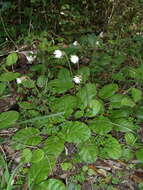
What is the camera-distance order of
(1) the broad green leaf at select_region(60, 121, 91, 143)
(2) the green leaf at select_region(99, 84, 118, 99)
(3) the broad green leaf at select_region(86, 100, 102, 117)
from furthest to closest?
(2) the green leaf at select_region(99, 84, 118, 99)
(3) the broad green leaf at select_region(86, 100, 102, 117)
(1) the broad green leaf at select_region(60, 121, 91, 143)

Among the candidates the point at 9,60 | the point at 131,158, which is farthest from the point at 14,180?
the point at 9,60

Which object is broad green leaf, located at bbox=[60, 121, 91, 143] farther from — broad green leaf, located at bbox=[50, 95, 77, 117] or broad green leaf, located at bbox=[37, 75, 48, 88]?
broad green leaf, located at bbox=[37, 75, 48, 88]

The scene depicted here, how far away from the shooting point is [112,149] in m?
1.19

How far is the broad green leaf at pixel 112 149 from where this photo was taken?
3.82 feet

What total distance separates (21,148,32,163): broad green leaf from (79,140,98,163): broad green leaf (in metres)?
0.28

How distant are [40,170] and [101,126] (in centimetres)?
42

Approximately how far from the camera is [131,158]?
4.21ft

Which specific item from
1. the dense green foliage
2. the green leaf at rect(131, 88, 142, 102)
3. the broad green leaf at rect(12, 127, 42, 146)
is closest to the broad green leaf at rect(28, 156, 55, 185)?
the dense green foliage

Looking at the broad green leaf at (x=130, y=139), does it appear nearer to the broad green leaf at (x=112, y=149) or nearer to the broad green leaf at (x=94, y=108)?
the broad green leaf at (x=112, y=149)

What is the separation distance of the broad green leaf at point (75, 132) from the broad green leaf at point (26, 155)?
20cm

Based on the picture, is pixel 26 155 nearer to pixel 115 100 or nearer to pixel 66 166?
pixel 66 166

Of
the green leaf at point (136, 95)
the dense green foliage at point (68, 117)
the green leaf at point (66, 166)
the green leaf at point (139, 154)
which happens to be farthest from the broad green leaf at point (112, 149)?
the green leaf at point (136, 95)

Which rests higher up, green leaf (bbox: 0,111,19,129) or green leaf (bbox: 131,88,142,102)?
green leaf (bbox: 131,88,142,102)

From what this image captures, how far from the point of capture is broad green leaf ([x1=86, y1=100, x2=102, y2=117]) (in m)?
1.34
